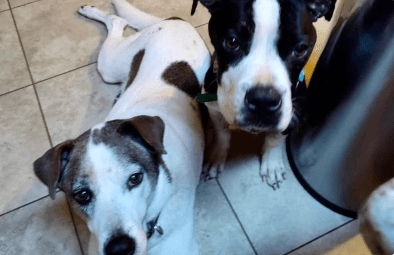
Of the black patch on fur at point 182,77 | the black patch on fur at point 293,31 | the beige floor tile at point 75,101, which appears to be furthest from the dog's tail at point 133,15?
the black patch on fur at point 293,31

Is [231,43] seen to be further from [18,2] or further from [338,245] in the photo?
[18,2]

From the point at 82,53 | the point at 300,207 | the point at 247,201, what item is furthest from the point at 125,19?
the point at 300,207

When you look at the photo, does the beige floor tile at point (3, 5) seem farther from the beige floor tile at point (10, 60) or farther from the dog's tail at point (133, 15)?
the dog's tail at point (133, 15)

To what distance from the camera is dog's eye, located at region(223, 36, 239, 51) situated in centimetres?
145

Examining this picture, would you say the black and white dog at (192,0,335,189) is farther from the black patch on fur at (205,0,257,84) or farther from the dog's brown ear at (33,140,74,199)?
the dog's brown ear at (33,140,74,199)

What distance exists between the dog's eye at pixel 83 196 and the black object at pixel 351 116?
1.21 meters

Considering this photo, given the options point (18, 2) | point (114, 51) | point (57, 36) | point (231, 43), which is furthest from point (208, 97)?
point (18, 2)

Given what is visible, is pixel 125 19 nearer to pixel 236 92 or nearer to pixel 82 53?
pixel 82 53

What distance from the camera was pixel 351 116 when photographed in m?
1.72

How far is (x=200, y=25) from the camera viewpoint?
2.90 meters

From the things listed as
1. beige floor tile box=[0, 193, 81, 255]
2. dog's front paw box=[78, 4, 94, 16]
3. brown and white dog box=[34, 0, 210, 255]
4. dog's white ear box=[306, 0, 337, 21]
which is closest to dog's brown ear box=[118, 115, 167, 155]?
brown and white dog box=[34, 0, 210, 255]

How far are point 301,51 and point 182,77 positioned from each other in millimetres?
758

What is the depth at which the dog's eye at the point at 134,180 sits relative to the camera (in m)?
1.36

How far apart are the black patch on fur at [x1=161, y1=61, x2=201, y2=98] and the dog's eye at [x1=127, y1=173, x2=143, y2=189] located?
76cm
